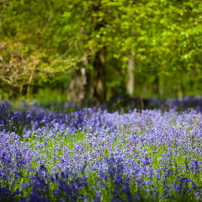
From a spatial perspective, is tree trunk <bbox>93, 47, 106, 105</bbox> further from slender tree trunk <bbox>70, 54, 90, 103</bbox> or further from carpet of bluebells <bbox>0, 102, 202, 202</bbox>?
carpet of bluebells <bbox>0, 102, 202, 202</bbox>

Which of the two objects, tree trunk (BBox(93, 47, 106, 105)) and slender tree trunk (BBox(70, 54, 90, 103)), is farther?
slender tree trunk (BBox(70, 54, 90, 103))

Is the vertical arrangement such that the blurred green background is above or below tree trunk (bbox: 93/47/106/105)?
above

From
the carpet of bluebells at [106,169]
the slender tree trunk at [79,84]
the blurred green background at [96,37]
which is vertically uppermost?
the blurred green background at [96,37]

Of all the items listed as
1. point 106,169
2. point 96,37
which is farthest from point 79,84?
point 106,169

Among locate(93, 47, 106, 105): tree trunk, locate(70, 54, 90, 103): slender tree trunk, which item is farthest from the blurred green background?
locate(70, 54, 90, 103): slender tree trunk

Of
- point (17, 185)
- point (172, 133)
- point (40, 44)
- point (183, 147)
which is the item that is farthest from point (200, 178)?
point (40, 44)

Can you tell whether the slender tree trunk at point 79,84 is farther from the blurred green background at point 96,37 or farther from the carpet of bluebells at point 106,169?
the carpet of bluebells at point 106,169

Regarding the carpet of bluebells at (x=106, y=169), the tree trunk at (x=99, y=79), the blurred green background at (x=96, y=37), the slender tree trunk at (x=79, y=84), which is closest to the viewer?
the carpet of bluebells at (x=106, y=169)

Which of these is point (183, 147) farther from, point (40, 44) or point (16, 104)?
point (16, 104)

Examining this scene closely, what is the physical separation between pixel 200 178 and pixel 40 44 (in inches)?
324

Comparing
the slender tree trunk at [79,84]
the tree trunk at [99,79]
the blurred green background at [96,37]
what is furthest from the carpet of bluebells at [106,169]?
the slender tree trunk at [79,84]

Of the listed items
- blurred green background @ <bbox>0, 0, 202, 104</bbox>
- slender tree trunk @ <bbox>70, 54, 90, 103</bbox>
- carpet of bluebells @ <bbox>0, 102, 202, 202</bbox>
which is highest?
blurred green background @ <bbox>0, 0, 202, 104</bbox>

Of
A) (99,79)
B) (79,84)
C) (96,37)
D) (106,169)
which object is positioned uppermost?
(96,37)

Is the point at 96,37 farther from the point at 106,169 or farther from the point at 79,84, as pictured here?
the point at 106,169
